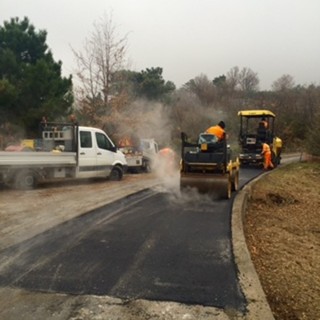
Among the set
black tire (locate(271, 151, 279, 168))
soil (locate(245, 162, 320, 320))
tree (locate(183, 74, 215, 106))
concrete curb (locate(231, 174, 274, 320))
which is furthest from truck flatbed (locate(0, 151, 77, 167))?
tree (locate(183, 74, 215, 106))

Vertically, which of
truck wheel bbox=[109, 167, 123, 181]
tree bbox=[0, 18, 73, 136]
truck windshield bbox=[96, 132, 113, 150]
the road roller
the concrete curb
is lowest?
the concrete curb

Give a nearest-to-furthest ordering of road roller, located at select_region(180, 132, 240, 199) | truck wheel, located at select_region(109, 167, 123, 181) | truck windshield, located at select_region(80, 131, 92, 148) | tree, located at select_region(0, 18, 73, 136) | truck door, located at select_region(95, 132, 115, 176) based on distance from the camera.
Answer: road roller, located at select_region(180, 132, 240, 199), truck windshield, located at select_region(80, 131, 92, 148), truck door, located at select_region(95, 132, 115, 176), truck wheel, located at select_region(109, 167, 123, 181), tree, located at select_region(0, 18, 73, 136)

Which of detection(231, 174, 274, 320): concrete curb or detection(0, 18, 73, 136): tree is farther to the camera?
detection(0, 18, 73, 136): tree

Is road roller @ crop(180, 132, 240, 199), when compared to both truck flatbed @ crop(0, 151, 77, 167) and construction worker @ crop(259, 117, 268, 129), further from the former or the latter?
construction worker @ crop(259, 117, 268, 129)

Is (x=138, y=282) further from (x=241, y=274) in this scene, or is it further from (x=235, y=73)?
(x=235, y=73)

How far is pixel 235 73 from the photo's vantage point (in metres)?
68.4

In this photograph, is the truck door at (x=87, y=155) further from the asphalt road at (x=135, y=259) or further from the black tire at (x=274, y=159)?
the black tire at (x=274, y=159)

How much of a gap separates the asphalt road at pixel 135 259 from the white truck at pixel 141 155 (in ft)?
35.0

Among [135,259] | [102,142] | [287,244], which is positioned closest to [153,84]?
[102,142]

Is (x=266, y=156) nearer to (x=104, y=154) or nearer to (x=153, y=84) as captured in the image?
(x=104, y=154)

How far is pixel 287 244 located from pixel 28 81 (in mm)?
16479

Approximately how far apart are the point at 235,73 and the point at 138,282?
6703 cm

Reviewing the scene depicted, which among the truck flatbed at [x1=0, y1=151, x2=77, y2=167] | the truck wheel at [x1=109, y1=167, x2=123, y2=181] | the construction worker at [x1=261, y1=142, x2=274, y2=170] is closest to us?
the truck flatbed at [x1=0, y1=151, x2=77, y2=167]

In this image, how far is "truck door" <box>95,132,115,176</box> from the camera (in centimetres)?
1493
